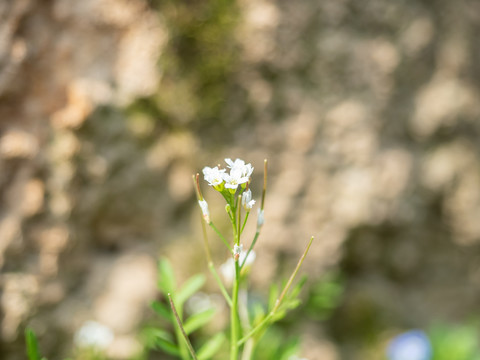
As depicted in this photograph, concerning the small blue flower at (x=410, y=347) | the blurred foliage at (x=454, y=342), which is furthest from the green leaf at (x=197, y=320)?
the blurred foliage at (x=454, y=342)

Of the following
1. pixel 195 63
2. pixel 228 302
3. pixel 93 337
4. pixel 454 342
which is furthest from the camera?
pixel 454 342

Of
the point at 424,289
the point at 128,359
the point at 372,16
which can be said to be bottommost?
the point at 424,289

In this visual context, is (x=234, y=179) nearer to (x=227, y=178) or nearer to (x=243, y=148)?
(x=227, y=178)

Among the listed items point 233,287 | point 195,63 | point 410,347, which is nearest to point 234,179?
point 233,287

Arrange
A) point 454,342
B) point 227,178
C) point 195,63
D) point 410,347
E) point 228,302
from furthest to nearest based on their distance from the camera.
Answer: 1. point 454,342
2. point 410,347
3. point 195,63
4. point 228,302
5. point 227,178

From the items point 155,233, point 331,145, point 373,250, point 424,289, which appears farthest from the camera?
point 424,289

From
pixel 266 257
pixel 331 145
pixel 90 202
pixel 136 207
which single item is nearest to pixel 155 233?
pixel 136 207

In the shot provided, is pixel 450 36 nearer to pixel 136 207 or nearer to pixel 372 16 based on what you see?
pixel 372 16
